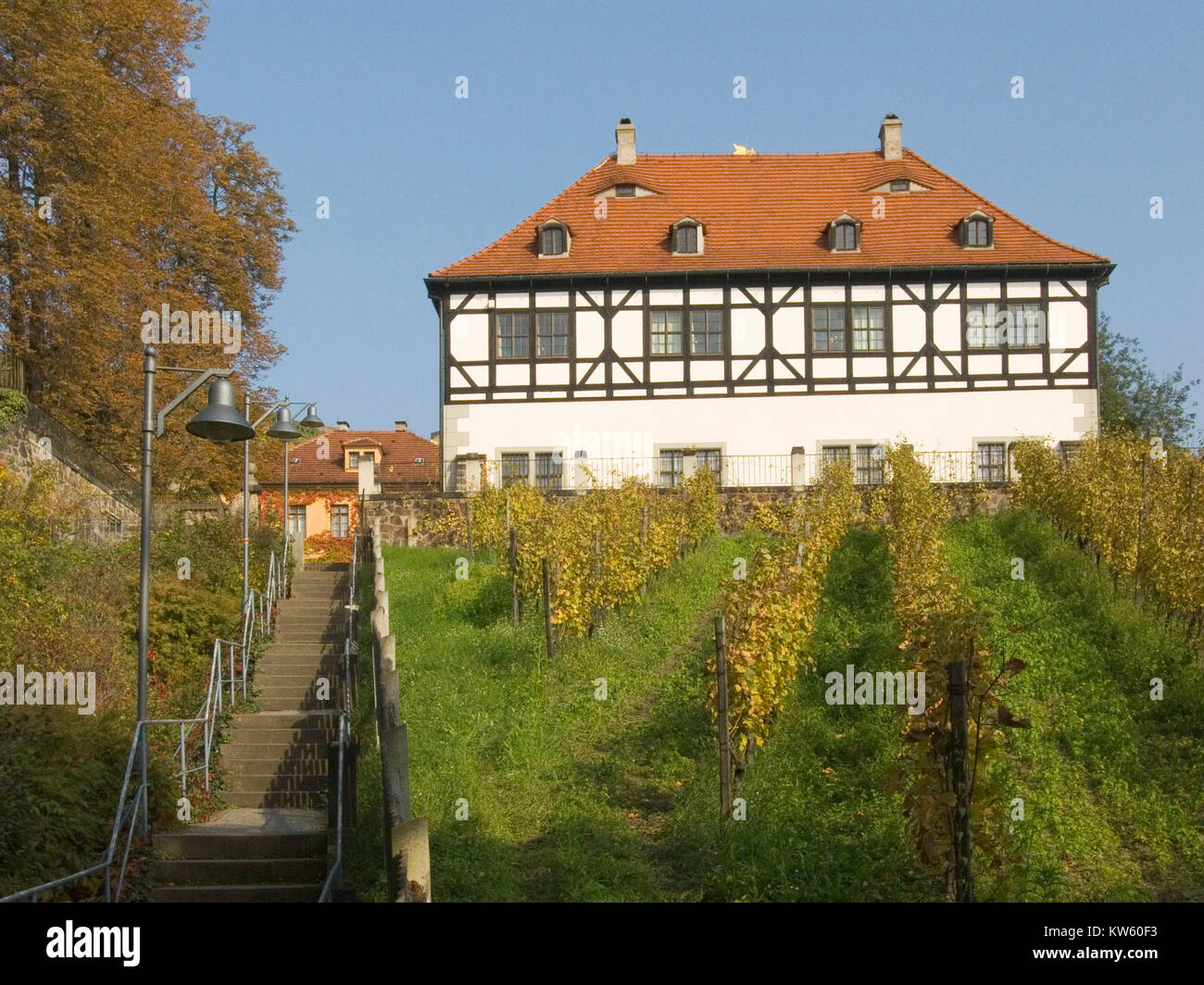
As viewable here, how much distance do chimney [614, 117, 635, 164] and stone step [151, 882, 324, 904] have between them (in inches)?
976

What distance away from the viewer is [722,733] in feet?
34.5

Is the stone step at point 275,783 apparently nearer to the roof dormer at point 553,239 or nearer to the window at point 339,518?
the roof dormer at point 553,239

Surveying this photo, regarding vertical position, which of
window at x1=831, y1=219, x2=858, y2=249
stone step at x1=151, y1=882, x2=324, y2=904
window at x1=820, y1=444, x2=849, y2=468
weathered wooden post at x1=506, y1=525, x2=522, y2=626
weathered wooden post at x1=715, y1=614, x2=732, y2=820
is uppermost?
window at x1=831, y1=219, x2=858, y2=249

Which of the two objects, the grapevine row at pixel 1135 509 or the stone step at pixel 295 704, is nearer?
the grapevine row at pixel 1135 509

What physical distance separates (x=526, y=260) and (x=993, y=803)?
22.8 meters

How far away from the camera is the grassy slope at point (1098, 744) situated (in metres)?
9.62

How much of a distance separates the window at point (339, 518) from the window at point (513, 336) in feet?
49.1

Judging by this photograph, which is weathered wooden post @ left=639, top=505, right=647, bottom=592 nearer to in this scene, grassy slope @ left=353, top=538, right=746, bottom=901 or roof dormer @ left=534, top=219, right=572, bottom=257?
grassy slope @ left=353, top=538, right=746, bottom=901

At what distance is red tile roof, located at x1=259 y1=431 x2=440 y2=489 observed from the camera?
44531 millimetres

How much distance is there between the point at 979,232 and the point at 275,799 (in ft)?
72.3

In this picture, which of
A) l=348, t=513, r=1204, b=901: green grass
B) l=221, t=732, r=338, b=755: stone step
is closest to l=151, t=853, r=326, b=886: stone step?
l=348, t=513, r=1204, b=901: green grass

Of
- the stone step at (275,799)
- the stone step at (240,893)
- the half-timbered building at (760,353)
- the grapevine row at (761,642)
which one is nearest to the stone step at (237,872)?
the stone step at (240,893)

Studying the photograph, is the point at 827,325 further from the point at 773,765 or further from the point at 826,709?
the point at 773,765

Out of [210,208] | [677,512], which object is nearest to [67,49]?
[210,208]
